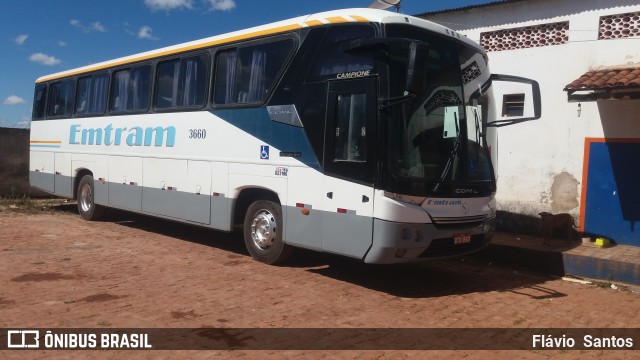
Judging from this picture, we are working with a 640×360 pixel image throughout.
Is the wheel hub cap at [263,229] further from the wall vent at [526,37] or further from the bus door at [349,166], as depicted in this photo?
the wall vent at [526,37]

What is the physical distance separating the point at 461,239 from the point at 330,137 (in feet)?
7.09

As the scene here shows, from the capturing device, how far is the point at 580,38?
9789mm

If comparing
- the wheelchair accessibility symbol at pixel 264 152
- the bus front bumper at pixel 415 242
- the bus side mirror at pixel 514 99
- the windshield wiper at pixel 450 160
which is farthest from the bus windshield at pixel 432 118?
the bus side mirror at pixel 514 99

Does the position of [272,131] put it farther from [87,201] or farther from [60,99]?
[60,99]

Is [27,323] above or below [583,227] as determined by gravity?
below

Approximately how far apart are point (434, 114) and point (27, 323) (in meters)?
4.96

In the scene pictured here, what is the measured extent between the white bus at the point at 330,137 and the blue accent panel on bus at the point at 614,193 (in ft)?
11.9

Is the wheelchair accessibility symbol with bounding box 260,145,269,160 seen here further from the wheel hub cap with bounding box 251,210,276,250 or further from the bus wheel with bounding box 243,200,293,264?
the wheel hub cap with bounding box 251,210,276,250

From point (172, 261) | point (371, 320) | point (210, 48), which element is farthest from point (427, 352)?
point (210, 48)

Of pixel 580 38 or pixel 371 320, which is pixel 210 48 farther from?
pixel 580 38

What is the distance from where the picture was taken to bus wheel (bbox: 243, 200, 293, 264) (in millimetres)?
7367

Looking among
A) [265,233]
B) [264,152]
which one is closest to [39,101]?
[264,152]

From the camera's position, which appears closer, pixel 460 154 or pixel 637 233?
pixel 460 154

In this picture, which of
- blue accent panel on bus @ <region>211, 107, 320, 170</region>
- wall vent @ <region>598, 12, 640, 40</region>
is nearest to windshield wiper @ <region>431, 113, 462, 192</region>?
blue accent panel on bus @ <region>211, 107, 320, 170</region>
